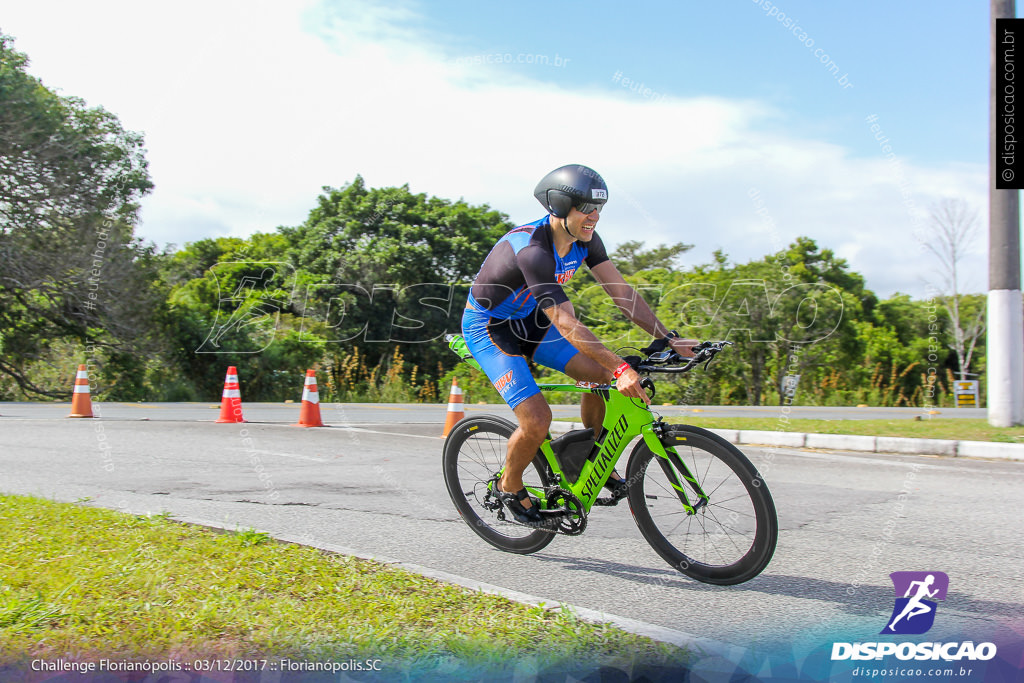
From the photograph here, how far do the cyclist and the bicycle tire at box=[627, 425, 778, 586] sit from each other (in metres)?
0.19

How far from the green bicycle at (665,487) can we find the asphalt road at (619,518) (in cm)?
17

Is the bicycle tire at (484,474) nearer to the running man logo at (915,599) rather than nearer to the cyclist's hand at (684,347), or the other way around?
the cyclist's hand at (684,347)

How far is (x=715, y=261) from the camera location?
2034 centimetres

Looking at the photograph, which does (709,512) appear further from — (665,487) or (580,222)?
(580,222)

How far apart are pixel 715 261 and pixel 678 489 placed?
1687cm

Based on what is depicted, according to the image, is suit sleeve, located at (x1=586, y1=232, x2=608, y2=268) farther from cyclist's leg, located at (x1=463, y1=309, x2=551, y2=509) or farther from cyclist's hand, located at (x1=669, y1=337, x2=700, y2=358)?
cyclist's hand, located at (x1=669, y1=337, x2=700, y2=358)

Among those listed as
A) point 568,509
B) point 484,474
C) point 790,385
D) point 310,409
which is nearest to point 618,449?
point 568,509

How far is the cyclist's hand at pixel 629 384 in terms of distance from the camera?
12.9ft

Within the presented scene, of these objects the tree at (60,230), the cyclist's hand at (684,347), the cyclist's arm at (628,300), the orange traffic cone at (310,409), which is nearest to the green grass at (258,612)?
the cyclist's hand at (684,347)

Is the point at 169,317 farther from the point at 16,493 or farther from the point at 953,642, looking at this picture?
the point at 953,642

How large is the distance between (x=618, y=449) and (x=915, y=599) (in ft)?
5.01

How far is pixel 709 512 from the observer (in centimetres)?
410

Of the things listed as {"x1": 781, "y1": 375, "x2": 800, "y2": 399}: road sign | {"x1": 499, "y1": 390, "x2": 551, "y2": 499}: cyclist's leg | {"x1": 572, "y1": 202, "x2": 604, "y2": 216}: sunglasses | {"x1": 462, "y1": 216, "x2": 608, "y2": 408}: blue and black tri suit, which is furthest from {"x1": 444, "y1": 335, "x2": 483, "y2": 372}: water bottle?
{"x1": 781, "y1": 375, "x2": 800, "y2": 399}: road sign

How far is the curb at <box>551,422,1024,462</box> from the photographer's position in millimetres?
9594
